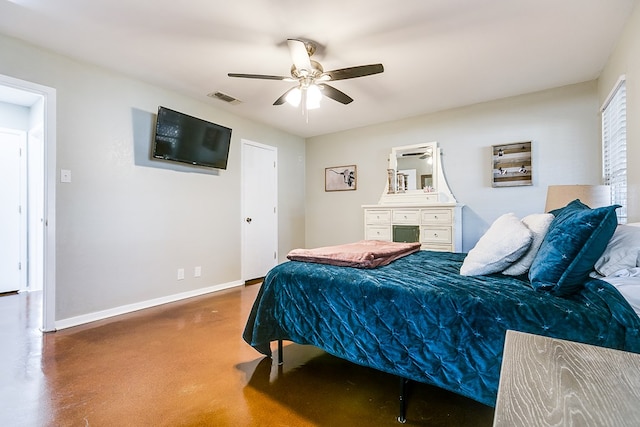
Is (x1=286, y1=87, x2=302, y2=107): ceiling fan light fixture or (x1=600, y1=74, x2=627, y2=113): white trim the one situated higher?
(x1=286, y1=87, x2=302, y2=107): ceiling fan light fixture

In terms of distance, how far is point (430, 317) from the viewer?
4.54ft

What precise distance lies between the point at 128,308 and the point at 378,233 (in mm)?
3151

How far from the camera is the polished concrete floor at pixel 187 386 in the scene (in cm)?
151

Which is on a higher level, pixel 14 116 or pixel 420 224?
pixel 14 116

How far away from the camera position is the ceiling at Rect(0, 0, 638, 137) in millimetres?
2121

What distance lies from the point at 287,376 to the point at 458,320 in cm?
114

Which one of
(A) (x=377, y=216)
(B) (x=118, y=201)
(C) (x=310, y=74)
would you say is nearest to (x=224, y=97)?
(C) (x=310, y=74)

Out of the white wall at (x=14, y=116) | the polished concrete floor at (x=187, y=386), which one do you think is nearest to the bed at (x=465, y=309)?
the polished concrete floor at (x=187, y=386)

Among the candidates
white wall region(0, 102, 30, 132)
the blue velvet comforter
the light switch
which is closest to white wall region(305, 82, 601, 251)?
the blue velvet comforter

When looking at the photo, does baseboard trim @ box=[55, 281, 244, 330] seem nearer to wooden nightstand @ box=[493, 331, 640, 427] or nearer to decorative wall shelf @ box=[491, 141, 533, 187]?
wooden nightstand @ box=[493, 331, 640, 427]

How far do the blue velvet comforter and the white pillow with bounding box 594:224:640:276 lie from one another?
11 cm

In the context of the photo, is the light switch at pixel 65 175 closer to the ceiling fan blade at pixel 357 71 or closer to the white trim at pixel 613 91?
the ceiling fan blade at pixel 357 71

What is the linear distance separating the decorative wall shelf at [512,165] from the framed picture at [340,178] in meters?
2.02

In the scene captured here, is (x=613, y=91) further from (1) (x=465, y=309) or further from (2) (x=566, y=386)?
(2) (x=566, y=386)
